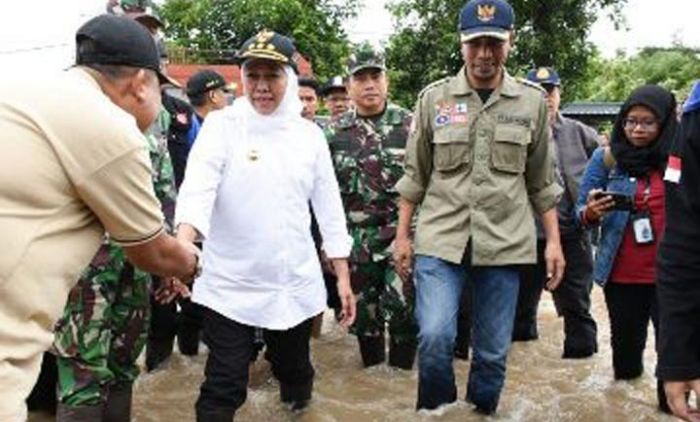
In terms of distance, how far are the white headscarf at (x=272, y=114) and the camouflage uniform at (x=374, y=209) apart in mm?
1308

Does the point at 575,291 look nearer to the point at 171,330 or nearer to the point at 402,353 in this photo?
the point at 402,353

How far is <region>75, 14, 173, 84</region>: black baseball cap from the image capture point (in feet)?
7.02

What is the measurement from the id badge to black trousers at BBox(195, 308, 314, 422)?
180 centimetres

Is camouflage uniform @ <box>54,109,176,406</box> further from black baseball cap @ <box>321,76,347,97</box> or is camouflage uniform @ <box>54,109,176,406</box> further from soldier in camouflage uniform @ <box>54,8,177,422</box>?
black baseball cap @ <box>321,76,347,97</box>

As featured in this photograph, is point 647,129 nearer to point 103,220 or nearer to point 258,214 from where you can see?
point 258,214

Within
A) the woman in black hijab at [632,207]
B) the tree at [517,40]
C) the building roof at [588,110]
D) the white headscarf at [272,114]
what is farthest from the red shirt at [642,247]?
the building roof at [588,110]

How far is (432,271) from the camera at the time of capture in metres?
3.92

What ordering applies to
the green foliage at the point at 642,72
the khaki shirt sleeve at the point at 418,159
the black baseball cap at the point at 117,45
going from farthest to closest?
the green foliage at the point at 642,72 < the khaki shirt sleeve at the point at 418,159 < the black baseball cap at the point at 117,45

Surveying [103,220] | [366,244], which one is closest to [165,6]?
[366,244]

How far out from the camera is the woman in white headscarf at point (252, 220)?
11.2 feet

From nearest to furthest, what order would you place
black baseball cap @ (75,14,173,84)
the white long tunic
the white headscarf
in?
black baseball cap @ (75,14,173,84) < the white long tunic < the white headscarf

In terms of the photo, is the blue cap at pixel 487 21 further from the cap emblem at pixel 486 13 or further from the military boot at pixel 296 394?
the military boot at pixel 296 394

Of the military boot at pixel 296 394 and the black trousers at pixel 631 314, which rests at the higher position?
the black trousers at pixel 631 314

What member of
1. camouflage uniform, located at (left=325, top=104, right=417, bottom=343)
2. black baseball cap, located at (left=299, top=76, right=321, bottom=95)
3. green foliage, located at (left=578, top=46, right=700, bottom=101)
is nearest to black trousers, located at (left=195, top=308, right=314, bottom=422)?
camouflage uniform, located at (left=325, top=104, right=417, bottom=343)
